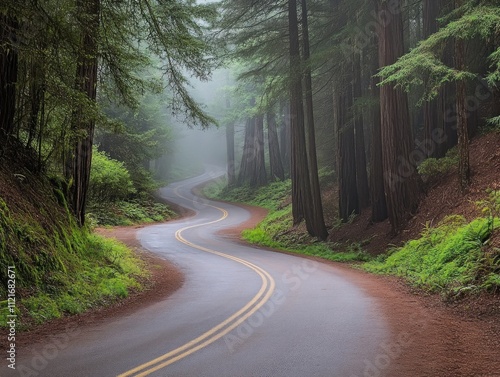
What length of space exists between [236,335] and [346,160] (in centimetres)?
1544

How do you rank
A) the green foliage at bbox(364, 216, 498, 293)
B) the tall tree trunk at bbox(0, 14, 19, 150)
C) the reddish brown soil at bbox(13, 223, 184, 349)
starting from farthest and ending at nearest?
the tall tree trunk at bbox(0, 14, 19, 150) < the green foliage at bbox(364, 216, 498, 293) < the reddish brown soil at bbox(13, 223, 184, 349)

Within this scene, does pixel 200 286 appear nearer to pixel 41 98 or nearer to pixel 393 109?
pixel 41 98

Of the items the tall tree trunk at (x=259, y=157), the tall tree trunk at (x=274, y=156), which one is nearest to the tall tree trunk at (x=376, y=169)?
the tall tree trunk at (x=274, y=156)

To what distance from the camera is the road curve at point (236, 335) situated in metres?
5.66

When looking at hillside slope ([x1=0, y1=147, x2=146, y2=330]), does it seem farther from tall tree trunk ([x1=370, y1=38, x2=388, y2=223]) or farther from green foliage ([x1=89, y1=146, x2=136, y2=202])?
green foliage ([x1=89, y1=146, x2=136, y2=202])

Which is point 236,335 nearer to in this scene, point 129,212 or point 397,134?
point 397,134

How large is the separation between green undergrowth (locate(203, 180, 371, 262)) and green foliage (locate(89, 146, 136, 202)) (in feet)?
28.4

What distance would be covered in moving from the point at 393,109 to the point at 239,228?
48.0 feet

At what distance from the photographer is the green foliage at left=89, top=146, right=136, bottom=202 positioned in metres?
25.2

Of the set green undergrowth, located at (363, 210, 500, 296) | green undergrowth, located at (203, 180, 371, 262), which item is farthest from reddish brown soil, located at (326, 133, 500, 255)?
green undergrowth, located at (203, 180, 371, 262)

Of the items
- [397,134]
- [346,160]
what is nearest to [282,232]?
[346,160]

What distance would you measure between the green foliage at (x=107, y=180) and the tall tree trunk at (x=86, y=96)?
12932 mm

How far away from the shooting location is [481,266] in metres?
9.19

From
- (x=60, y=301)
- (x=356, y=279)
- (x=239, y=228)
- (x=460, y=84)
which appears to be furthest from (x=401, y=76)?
(x=239, y=228)
